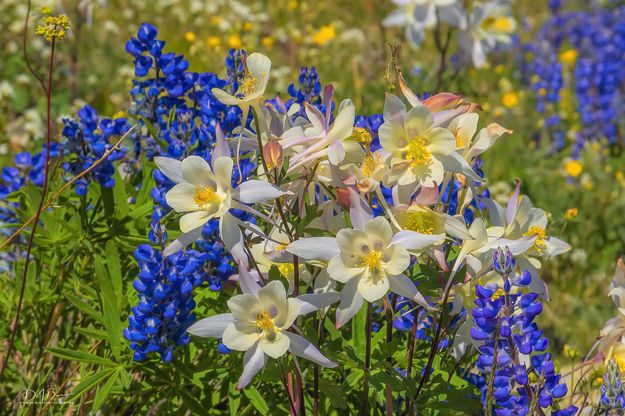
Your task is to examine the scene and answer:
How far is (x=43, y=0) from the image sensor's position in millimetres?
4805

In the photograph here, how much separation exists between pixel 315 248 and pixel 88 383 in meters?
0.65

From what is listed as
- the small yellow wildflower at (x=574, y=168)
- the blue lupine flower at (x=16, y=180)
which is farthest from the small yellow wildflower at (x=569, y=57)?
the blue lupine flower at (x=16, y=180)

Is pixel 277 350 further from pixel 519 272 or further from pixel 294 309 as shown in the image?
pixel 519 272

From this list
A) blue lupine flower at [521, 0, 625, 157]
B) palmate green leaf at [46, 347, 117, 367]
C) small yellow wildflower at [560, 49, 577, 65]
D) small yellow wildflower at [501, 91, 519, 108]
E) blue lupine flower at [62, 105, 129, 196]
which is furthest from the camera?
small yellow wildflower at [560, 49, 577, 65]

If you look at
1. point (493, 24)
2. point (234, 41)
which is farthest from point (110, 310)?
point (234, 41)

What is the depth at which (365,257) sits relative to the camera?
1.59 meters

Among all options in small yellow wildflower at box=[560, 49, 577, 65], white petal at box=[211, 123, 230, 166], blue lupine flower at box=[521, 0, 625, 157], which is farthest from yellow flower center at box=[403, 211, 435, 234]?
small yellow wildflower at box=[560, 49, 577, 65]

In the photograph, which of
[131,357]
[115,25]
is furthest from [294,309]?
[115,25]

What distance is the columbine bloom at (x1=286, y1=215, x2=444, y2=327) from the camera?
61.6 inches

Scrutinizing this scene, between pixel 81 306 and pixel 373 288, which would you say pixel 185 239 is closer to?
pixel 373 288

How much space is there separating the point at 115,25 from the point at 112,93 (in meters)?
1.30

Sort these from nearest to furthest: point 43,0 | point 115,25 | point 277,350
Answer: point 277,350
point 43,0
point 115,25

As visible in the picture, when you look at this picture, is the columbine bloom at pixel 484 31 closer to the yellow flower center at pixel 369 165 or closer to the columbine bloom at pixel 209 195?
the yellow flower center at pixel 369 165

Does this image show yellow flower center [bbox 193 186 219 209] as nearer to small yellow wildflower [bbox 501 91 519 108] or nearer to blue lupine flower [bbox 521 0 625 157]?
blue lupine flower [bbox 521 0 625 157]
